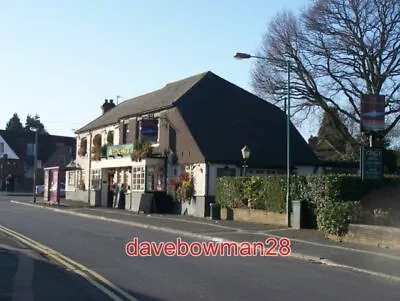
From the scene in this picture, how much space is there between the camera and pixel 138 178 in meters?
37.2

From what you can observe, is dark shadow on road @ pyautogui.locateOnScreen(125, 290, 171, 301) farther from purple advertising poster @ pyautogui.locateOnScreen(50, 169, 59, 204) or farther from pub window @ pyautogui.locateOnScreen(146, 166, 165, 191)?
purple advertising poster @ pyautogui.locateOnScreen(50, 169, 59, 204)

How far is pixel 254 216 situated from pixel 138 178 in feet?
38.0

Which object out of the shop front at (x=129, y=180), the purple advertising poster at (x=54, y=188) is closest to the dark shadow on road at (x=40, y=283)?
the shop front at (x=129, y=180)

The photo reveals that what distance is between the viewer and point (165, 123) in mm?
35812

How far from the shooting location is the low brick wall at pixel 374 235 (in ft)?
56.6

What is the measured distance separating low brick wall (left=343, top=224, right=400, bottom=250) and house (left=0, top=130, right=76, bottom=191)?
67450mm

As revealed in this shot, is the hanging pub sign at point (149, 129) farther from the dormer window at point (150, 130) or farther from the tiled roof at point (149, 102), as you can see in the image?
the tiled roof at point (149, 102)

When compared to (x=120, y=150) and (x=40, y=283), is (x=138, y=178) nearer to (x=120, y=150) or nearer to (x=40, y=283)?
(x=120, y=150)

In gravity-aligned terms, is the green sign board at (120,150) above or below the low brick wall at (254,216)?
above

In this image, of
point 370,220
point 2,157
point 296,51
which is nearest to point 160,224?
point 370,220

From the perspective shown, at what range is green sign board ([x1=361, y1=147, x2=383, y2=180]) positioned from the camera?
21188 mm

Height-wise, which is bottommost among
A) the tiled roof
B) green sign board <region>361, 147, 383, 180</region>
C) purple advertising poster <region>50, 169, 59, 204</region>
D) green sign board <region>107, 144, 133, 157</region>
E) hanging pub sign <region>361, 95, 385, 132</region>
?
purple advertising poster <region>50, 169, 59, 204</region>

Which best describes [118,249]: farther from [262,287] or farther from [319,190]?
[319,190]

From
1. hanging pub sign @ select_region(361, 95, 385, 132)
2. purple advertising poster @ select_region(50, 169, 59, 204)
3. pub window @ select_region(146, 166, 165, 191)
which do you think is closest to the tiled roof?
pub window @ select_region(146, 166, 165, 191)
